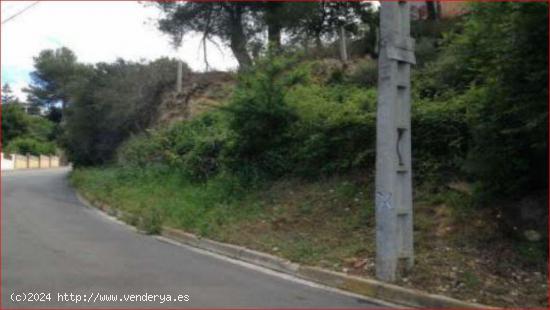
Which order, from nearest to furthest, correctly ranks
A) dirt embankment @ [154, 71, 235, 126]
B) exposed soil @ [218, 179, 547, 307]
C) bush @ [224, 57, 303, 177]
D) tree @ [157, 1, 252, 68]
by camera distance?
exposed soil @ [218, 179, 547, 307] < bush @ [224, 57, 303, 177] < tree @ [157, 1, 252, 68] < dirt embankment @ [154, 71, 235, 126]

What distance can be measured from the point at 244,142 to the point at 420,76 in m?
4.75

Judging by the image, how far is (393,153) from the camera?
373 inches

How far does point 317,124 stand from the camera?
1603 cm

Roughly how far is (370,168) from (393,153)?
4.85 metres

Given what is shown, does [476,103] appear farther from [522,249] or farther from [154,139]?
[154,139]

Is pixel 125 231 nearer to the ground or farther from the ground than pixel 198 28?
nearer to the ground

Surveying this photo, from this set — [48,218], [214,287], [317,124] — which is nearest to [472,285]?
[214,287]

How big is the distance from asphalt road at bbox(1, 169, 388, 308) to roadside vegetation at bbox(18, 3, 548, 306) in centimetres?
98

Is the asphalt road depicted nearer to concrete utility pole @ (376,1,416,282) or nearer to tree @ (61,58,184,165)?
concrete utility pole @ (376,1,416,282)

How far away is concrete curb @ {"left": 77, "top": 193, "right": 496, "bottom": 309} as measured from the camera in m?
8.27

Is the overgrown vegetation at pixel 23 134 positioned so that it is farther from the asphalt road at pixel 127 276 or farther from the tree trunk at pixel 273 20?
the asphalt road at pixel 127 276

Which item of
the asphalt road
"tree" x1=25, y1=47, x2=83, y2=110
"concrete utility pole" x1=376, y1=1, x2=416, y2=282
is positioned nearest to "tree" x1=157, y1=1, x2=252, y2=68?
the asphalt road

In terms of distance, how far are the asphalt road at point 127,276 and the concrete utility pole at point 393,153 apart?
35.6 inches

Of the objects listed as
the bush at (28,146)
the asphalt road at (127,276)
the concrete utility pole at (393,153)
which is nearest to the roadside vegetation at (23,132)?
the bush at (28,146)
